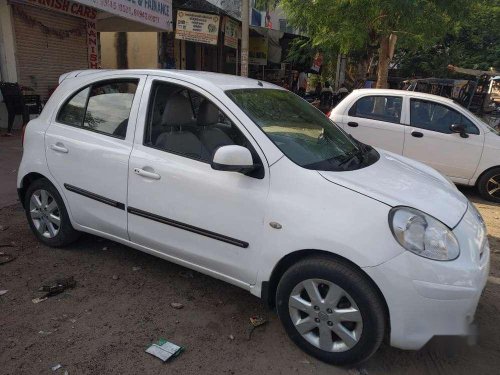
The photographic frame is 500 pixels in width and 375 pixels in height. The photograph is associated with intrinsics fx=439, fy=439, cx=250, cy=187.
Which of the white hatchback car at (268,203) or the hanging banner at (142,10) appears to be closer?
the white hatchback car at (268,203)

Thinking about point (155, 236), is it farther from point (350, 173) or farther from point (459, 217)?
point (459, 217)

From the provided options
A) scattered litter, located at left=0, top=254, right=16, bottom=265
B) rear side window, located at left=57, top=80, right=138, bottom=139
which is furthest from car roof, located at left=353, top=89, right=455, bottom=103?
scattered litter, located at left=0, top=254, right=16, bottom=265

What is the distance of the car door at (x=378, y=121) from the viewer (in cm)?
678

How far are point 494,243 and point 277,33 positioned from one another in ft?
48.9

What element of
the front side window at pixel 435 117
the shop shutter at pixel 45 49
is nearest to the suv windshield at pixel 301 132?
the front side window at pixel 435 117

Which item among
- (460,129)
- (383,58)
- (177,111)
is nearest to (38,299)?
(177,111)

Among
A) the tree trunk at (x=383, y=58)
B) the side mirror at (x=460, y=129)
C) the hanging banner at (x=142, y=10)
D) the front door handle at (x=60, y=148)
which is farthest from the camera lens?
the hanging banner at (x=142, y=10)

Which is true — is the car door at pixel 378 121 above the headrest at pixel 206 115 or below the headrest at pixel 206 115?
below

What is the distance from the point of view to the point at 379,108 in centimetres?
694

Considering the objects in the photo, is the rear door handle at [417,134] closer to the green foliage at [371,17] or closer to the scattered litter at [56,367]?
the green foliage at [371,17]

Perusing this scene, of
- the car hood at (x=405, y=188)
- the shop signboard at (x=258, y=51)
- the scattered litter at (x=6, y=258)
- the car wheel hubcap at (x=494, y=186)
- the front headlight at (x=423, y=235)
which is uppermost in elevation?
the shop signboard at (x=258, y=51)

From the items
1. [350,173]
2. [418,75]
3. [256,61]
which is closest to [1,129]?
[350,173]

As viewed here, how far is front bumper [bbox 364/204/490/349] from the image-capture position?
2324 mm

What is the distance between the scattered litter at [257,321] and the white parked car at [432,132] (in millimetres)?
4518
